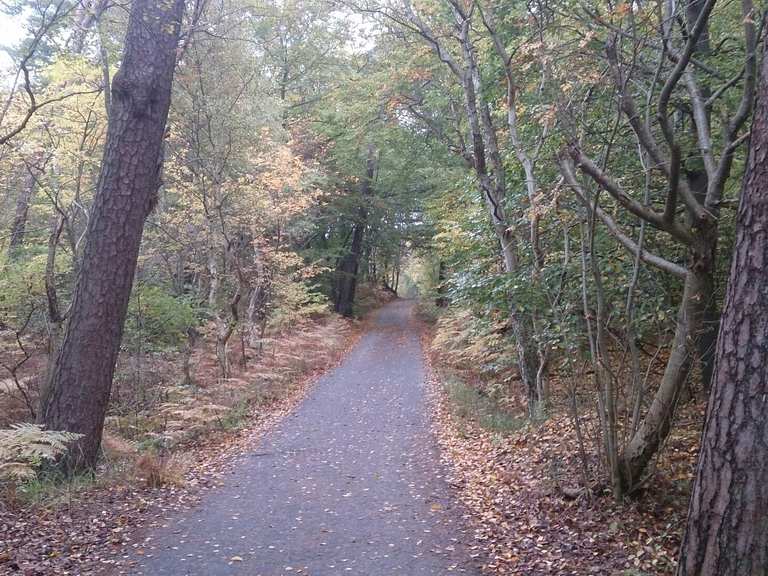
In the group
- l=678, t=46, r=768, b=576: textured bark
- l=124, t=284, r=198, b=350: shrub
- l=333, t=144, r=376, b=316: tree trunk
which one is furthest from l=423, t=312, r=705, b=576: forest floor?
l=333, t=144, r=376, b=316: tree trunk

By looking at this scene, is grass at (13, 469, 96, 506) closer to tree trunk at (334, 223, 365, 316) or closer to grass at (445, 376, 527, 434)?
grass at (445, 376, 527, 434)

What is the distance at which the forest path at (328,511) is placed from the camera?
470 centimetres

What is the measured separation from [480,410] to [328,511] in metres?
4.89

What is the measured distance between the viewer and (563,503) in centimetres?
532

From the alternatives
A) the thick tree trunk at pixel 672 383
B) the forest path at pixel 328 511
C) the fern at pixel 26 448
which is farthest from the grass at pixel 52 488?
the thick tree trunk at pixel 672 383

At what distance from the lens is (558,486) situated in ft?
18.3

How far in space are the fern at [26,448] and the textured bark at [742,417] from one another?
18.0ft

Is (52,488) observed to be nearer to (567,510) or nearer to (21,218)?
(567,510)

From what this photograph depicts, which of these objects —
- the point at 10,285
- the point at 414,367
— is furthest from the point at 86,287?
the point at 414,367

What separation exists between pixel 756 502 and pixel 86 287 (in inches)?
254

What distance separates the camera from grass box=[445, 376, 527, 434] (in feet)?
29.0

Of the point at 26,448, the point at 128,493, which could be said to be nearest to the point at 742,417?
the point at 128,493

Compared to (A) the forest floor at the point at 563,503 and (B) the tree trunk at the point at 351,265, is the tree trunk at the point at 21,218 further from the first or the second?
(B) the tree trunk at the point at 351,265

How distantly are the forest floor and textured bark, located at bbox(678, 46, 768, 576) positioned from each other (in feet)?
4.66
